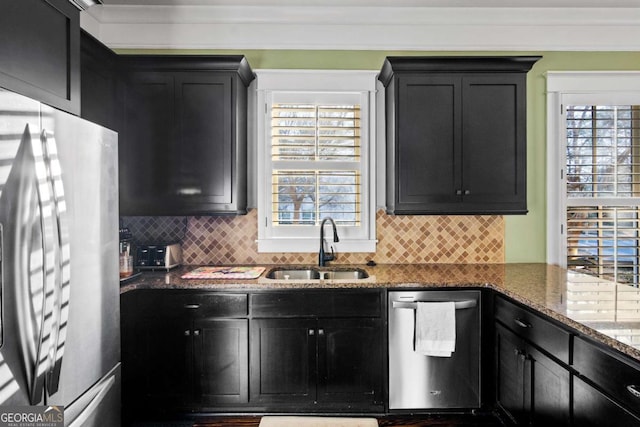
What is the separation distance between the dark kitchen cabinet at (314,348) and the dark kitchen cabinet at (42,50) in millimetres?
1554

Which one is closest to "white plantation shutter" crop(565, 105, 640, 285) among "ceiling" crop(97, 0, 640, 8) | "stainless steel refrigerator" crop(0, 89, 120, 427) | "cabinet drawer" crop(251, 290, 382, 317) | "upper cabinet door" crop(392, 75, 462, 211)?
"ceiling" crop(97, 0, 640, 8)

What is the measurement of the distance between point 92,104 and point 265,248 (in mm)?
1526

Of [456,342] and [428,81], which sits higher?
[428,81]

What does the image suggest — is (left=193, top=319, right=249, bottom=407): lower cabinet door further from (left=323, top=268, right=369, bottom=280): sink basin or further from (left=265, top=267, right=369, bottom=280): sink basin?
(left=323, top=268, right=369, bottom=280): sink basin

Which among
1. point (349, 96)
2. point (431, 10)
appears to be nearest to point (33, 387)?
point (349, 96)

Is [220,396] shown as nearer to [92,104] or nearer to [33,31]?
[92,104]

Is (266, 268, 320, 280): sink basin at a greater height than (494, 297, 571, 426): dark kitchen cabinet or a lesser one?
greater

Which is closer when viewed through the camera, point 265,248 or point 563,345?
point 563,345

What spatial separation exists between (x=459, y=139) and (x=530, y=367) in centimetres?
154

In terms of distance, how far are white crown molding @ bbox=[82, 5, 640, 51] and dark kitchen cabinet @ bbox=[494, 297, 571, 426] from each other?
6.81ft

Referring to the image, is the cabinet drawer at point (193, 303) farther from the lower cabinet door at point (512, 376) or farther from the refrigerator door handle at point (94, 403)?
the lower cabinet door at point (512, 376)

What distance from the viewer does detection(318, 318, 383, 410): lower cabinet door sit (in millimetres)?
2668

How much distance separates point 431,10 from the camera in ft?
10.6

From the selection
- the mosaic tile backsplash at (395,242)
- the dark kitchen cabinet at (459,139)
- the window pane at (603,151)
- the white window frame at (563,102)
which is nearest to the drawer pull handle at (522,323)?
the dark kitchen cabinet at (459,139)
